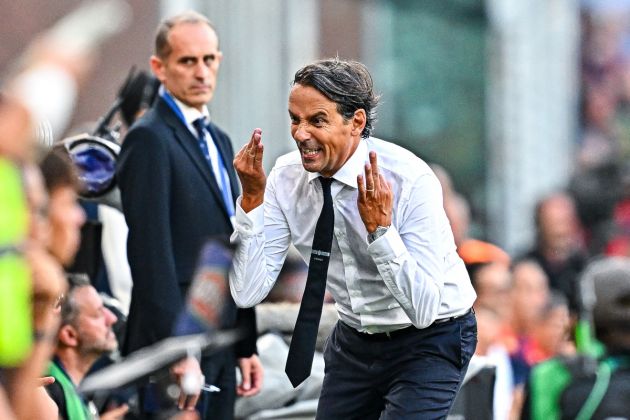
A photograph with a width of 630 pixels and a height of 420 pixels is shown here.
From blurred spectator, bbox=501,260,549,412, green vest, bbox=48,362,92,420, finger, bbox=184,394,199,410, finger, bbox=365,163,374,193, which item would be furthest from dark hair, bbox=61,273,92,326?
blurred spectator, bbox=501,260,549,412

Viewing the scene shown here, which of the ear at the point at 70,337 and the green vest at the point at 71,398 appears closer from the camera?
the green vest at the point at 71,398

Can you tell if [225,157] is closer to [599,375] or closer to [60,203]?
[599,375]

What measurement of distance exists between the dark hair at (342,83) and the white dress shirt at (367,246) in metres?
0.17

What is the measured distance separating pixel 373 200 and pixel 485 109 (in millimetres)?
13960

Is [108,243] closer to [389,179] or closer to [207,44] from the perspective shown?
[207,44]

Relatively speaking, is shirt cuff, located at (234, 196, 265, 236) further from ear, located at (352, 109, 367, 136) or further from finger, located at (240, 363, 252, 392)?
finger, located at (240, 363, 252, 392)

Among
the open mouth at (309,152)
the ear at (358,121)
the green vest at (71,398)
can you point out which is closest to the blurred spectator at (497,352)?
the green vest at (71,398)

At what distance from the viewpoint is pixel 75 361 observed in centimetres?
708

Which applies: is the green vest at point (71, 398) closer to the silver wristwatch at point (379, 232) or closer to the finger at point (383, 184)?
the silver wristwatch at point (379, 232)

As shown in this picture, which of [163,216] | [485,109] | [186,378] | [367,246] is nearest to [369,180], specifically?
[367,246]

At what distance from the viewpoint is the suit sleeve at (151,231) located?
6.75 metres

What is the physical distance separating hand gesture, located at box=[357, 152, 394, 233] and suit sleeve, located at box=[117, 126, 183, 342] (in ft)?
4.08

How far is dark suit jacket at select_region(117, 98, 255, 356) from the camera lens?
22.2 ft

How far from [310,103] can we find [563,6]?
13.9m
